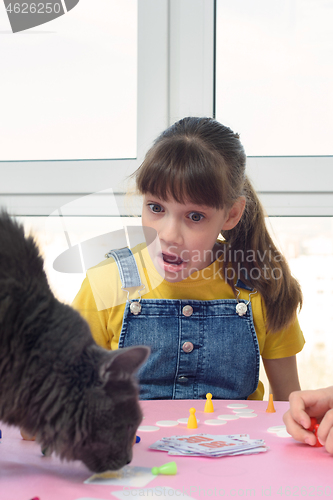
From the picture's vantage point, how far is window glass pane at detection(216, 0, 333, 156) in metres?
1.96

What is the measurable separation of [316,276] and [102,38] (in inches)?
56.5

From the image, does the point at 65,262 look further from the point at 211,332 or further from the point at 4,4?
→ the point at 4,4

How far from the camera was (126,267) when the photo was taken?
4.67ft

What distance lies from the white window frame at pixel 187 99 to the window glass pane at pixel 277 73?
0.08 metres

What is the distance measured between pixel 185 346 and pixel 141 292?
0.70 ft

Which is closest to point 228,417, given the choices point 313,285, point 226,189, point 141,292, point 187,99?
point 141,292

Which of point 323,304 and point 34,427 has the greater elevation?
point 34,427

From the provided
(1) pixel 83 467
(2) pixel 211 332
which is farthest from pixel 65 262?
(1) pixel 83 467

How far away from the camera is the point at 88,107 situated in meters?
2.06

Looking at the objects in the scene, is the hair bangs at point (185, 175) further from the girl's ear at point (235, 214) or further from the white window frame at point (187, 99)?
the white window frame at point (187, 99)

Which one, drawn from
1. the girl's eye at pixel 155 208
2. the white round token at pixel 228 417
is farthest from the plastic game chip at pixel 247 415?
the girl's eye at pixel 155 208

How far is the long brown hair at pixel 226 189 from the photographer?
126 centimetres

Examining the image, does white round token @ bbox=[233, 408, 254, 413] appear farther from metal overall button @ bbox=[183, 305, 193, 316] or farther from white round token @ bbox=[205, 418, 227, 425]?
metal overall button @ bbox=[183, 305, 193, 316]

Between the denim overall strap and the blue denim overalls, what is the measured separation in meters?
0.07
